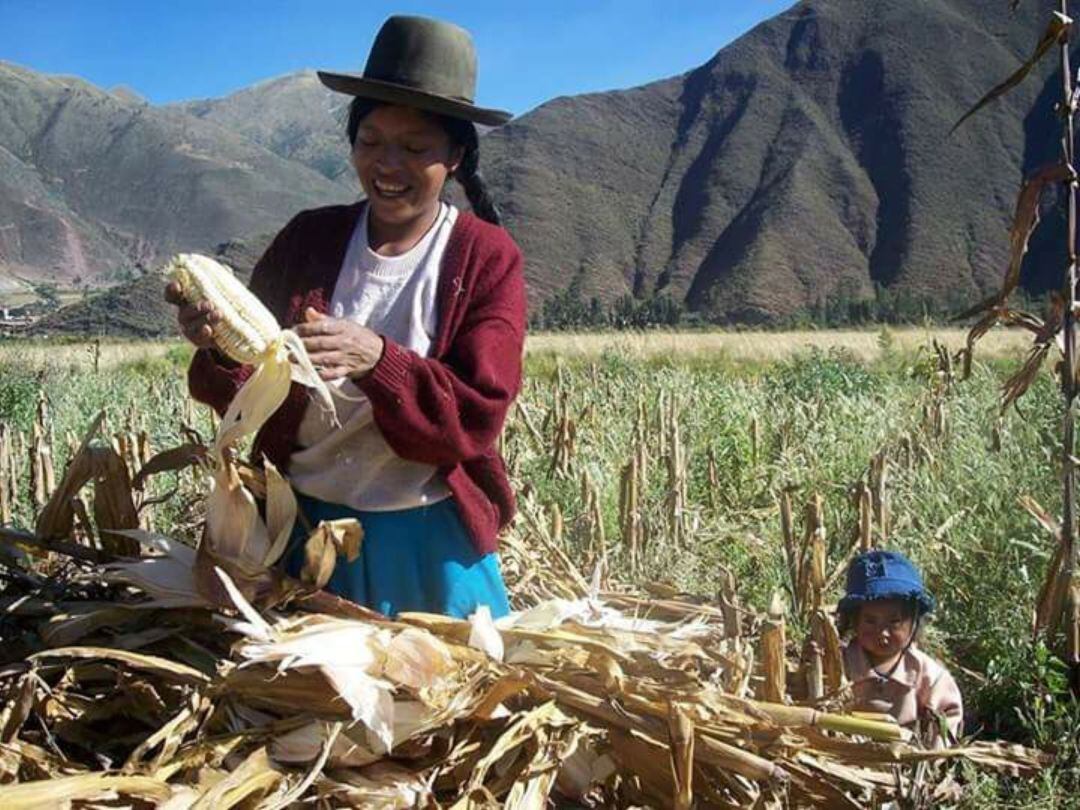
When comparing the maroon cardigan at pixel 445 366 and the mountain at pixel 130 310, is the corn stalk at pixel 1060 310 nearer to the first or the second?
the maroon cardigan at pixel 445 366

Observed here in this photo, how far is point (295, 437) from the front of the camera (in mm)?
2100

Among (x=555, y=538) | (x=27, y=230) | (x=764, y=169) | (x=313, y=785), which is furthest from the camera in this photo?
(x=27, y=230)

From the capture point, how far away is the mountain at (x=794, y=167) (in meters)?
65.4

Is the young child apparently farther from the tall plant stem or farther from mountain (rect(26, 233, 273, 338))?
mountain (rect(26, 233, 273, 338))

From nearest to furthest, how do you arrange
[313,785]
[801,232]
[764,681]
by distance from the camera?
[313,785] < [764,681] < [801,232]

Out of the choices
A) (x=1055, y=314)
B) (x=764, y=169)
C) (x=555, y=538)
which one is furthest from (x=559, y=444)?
(x=764, y=169)

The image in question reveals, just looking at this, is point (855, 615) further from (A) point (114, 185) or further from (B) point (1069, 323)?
(A) point (114, 185)

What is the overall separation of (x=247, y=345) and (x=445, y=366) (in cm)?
34

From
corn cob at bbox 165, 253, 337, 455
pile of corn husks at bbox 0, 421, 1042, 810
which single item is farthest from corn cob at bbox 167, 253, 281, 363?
pile of corn husks at bbox 0, 421, 1042, 810

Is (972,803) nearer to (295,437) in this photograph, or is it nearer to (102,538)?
(295,437)

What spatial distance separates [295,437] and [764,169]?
78.6 m

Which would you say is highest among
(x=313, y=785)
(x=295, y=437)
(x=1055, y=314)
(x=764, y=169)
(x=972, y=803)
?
(x=764, y=169)

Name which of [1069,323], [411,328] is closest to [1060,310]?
[1069,323]

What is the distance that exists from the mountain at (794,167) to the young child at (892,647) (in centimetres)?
5766
